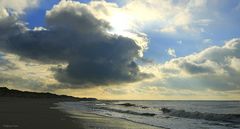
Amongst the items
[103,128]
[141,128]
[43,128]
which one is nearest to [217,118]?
[141,128]

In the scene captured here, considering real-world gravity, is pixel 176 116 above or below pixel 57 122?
above

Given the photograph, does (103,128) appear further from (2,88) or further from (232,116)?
(2,88)

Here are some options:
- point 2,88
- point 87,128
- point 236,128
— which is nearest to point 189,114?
point 236,128

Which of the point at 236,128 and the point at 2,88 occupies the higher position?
the point at 2,88

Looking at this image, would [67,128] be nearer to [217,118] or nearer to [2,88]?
[217,118]

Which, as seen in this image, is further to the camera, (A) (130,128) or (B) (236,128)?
(B) (236,128)

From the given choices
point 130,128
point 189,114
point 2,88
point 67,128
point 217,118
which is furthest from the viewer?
point 2,88

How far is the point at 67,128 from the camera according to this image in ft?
73.0

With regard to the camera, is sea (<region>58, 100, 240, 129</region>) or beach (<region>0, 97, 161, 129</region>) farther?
sea (<region>58, 100, 240, 129</region>)

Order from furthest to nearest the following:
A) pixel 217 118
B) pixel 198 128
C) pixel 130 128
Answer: pixel 217 118 → pixel 198 128 → pixel 130 128

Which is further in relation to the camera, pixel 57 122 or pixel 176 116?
pixel 176 116

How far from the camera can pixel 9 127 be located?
20.5 metres

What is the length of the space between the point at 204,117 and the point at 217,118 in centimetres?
207

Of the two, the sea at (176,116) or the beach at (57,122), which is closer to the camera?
the beach at (57,122)
